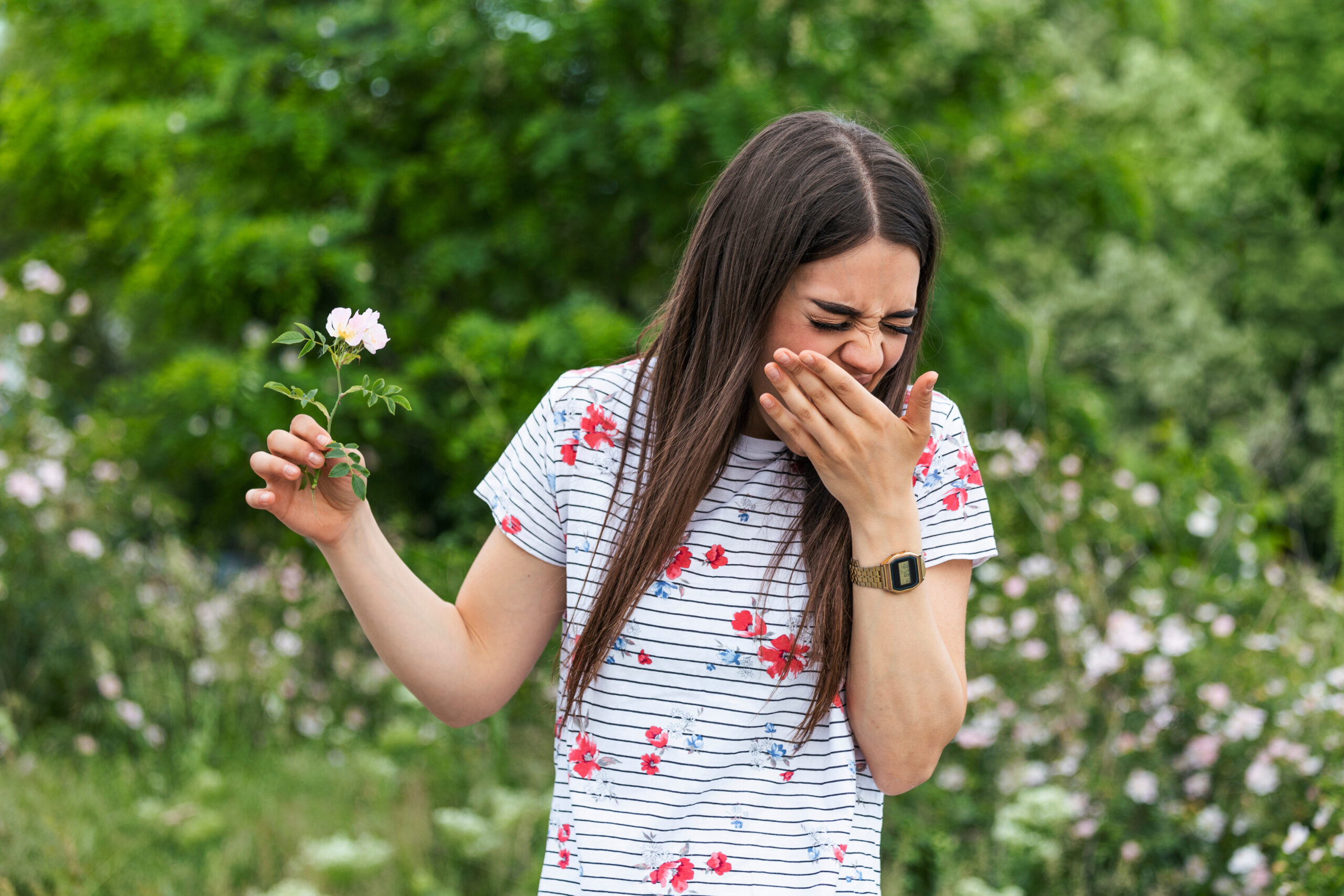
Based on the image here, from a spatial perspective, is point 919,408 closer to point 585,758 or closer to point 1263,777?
point 585,758

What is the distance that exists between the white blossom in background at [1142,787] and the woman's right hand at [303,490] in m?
2.59

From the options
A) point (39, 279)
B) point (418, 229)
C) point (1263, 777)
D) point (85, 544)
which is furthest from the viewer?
point (418, 229)

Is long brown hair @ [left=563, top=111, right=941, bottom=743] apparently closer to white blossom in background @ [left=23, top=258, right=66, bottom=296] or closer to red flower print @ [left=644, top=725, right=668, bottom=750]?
red flower print @ [left=644, top=725, right=668, bottom=750]

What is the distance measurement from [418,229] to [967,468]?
403cm

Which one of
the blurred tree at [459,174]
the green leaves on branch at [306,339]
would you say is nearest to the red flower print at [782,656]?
the green leaves on branch at [306,339]

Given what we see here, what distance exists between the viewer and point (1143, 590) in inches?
154

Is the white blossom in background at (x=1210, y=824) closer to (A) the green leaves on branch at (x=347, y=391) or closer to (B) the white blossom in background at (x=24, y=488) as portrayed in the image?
(A) the green leaves on branch at (x=347, y=391)

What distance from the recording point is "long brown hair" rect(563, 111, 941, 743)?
140cm

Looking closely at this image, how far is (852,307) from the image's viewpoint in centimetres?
139

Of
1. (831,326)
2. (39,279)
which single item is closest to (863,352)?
(831,326)

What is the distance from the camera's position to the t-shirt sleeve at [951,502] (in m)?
1.44

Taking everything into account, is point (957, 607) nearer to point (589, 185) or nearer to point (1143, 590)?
point (1143, 590)

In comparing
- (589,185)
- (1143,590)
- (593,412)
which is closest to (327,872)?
(593,412)

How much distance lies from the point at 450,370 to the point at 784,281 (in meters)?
3.57
